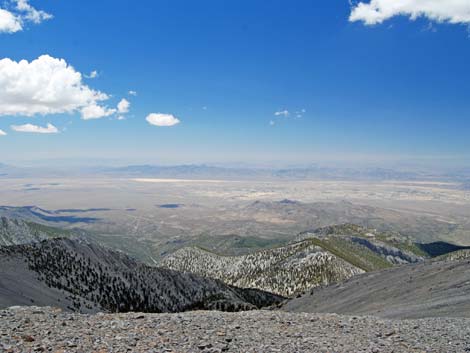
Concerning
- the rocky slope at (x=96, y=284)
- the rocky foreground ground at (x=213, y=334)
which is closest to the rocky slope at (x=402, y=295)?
the rocky foreground ground at (x=213, y=334)

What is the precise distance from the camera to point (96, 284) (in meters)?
91.1

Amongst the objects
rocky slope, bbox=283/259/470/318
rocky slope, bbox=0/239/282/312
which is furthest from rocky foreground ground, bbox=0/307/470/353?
rocky slope, bbox=0/239/282/312

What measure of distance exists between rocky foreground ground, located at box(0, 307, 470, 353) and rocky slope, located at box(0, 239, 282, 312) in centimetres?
2418

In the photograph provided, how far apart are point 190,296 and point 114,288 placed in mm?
34107

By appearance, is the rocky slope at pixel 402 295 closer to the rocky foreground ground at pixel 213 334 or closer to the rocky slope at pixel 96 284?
the rocky foreground ground at pixel 213 334

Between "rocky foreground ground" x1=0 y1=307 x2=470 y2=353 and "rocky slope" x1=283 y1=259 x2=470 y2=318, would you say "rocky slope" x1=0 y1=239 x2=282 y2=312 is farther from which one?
"rocky slope" x1=283 y1=259 x2=470 y2=318

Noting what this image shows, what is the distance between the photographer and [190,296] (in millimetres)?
124688

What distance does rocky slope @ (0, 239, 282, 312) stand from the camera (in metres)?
59.9

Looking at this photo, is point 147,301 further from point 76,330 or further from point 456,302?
point 76,330

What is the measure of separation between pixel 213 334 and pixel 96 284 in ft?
270

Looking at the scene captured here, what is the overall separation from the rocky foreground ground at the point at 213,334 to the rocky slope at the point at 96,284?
2418 cm

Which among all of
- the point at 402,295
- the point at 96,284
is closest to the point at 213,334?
the point at 402,295

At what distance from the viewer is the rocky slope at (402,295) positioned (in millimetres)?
33188

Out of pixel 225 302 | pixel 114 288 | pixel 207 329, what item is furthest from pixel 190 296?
pixel 207 329
